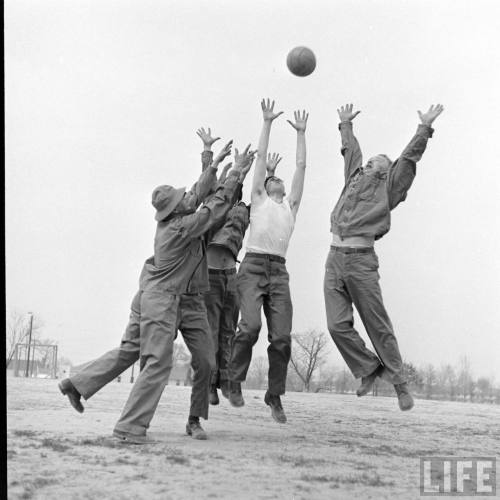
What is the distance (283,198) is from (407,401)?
111 inches

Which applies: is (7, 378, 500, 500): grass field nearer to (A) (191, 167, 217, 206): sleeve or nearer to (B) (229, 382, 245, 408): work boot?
(B) (229, 382, 245, 408): work boot

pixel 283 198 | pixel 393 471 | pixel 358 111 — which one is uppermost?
pixel 358 111

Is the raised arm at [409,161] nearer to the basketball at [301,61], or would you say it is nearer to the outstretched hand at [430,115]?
the outstretched hand at [430,115]

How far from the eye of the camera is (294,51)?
914 cm

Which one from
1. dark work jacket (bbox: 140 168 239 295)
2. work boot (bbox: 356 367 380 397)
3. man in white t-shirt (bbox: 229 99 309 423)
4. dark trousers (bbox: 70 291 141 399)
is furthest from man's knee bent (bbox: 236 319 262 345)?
dark trousers (bbox: 70 291 141 399)

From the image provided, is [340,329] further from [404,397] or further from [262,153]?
[262,153]

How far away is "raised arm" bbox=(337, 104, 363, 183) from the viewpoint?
330 inches

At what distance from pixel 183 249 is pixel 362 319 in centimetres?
231

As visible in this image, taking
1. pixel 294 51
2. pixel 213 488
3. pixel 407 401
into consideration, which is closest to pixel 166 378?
pixel 213 488

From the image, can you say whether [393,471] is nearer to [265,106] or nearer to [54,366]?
[265,106]

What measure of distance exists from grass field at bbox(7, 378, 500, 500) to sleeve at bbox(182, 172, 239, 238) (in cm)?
199

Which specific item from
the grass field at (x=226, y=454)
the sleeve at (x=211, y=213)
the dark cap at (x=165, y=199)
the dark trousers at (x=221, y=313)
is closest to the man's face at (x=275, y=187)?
the dark trousers at (x=221, y=313)

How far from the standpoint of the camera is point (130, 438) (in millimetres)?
6277

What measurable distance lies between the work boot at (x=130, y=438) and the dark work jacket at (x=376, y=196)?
3195mm
